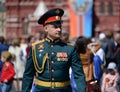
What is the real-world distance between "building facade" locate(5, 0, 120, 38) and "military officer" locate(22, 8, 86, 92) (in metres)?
34.2

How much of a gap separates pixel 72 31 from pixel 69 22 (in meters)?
1.97

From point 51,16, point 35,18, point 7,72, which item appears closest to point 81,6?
point 35,18

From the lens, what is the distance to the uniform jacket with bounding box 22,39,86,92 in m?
4.36

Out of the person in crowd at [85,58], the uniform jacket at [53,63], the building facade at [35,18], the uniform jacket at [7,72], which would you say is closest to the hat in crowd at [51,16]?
the uniform jacket at [53,63]

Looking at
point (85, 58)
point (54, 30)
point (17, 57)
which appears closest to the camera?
point (54, 30)

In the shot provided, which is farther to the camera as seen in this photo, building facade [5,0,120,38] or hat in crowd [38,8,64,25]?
building facade [5,0,120,38]

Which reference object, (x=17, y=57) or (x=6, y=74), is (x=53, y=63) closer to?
(x=6, y=74)

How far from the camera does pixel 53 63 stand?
174 inches

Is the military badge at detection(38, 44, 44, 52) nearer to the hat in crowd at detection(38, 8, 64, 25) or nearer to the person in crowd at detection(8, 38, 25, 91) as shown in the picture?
the hat in crowd at detection(38, 8, 64, 25)

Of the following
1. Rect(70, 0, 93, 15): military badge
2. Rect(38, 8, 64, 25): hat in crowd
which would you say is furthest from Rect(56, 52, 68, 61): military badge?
Rect(70, 0, 93, 15): military badge

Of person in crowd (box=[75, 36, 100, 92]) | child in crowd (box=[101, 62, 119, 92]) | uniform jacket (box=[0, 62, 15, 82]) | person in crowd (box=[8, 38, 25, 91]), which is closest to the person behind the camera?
person in crowd (box=[75, 36, 100, 92])

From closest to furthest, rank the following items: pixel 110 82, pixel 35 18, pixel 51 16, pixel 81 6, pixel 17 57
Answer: pixel 51 16 → pixel 110 82 → pixel 17 57 → pixel 81 6 → pixel 35 18

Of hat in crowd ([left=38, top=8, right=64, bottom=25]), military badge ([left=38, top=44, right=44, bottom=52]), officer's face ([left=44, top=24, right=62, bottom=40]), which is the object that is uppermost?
hat in crowd ([left=38, top=8, right=64, bottom=25])

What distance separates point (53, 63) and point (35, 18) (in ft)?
113
